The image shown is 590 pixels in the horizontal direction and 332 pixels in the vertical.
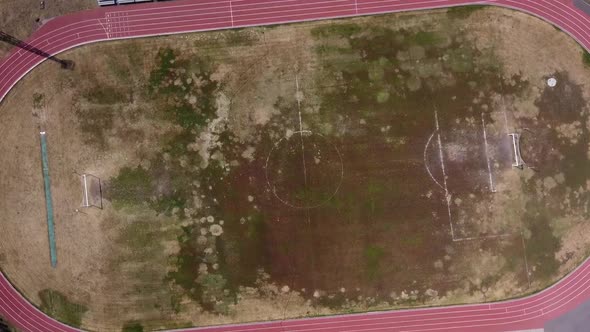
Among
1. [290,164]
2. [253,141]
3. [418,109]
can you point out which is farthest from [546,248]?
[253,141]

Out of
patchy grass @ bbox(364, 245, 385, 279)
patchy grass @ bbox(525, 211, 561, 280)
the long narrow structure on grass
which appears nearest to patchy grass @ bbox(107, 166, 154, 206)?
the long narrow structure on grass

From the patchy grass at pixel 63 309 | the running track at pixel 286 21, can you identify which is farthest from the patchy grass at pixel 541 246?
the patchy grass at pixel 63 309

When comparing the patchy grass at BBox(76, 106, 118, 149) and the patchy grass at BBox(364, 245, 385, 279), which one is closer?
the patchy grass at BBox(364, 245, 385, 279)

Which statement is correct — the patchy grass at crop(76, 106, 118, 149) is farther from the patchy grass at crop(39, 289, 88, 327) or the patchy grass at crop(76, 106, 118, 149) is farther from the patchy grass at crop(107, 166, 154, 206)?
the patchy grass at crop(39, 289, 88, 327)

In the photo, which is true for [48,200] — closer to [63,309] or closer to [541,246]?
[63,309]

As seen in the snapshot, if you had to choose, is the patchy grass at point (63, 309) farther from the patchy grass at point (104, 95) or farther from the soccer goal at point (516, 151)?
the soccer goal at point (516, 151)
